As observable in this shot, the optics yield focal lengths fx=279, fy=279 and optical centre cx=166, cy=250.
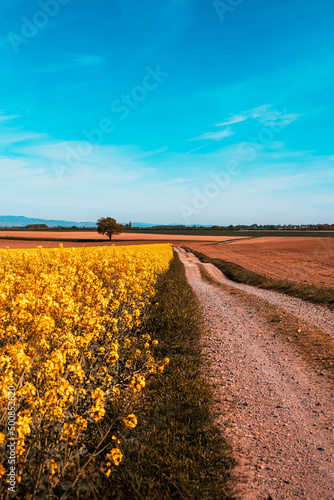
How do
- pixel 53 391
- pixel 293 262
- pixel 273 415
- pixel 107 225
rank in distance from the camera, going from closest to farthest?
pixel 53 391
pixel 273 415
pixel 293 262
pixel 107 225

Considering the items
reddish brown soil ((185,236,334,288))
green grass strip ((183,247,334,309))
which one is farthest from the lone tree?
green grass strip ((183,247,334,309))

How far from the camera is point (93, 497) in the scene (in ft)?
10.5

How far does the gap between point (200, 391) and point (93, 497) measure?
101 inches

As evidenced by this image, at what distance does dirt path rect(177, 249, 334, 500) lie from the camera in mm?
3557

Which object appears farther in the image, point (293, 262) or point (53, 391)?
point (293, 262)

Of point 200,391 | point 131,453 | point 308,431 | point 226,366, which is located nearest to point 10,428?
point 131,453

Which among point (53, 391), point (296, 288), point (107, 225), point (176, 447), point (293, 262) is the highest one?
point (107, 225)

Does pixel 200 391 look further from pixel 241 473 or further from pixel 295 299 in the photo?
pixel 295 299

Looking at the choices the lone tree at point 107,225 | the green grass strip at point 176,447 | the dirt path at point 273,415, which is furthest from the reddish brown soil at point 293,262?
the lone tree at point 107,225

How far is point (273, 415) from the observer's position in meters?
4.97

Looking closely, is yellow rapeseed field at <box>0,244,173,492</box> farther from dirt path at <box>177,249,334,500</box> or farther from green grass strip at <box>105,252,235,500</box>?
dirt path at <box>177,249,334,500</box>

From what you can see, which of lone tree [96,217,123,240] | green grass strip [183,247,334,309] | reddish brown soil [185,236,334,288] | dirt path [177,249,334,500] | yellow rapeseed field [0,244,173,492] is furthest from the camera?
lone tree [96,217,123,240]

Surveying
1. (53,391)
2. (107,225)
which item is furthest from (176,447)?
(107,225)

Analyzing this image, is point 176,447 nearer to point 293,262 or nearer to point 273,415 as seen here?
point 273,415
